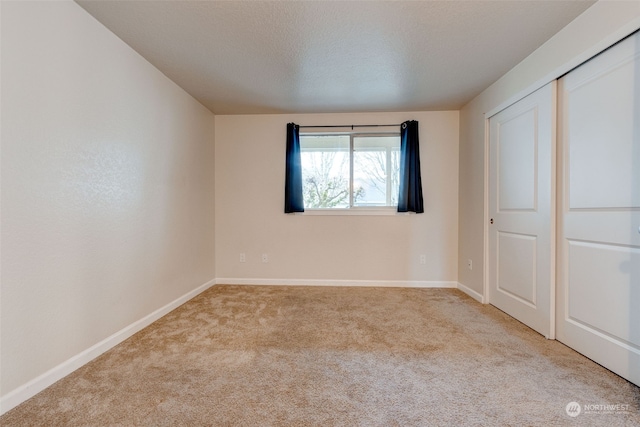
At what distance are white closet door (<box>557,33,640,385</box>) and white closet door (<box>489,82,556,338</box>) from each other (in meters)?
0.09

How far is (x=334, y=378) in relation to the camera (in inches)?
63.3

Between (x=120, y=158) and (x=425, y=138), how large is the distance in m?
3.26

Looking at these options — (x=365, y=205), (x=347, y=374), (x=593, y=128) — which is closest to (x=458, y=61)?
(x=593, y=128)

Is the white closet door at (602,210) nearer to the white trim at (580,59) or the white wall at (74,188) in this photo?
the white trim at (580,59)

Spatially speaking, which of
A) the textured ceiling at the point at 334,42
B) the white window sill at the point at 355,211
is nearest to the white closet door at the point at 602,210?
the textured ceiling at the point at 334,42

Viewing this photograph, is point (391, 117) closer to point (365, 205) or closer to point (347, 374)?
point (365, 205)

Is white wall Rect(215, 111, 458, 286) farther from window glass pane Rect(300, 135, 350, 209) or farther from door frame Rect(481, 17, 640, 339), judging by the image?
door frame Rect(481, 17, 640, 339)

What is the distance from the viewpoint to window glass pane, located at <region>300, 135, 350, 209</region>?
373cm

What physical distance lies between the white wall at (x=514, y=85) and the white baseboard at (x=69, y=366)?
10.8 feet

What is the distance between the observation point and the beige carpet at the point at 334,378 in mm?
1312

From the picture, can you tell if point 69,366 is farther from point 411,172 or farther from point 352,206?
point 411,172

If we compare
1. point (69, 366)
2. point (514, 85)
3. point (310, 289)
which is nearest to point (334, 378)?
point (69, 366)

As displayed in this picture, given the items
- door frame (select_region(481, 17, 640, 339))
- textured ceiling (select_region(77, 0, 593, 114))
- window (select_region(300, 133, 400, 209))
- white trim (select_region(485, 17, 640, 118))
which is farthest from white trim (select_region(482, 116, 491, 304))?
window (select_region(300, 133, 400, 209))

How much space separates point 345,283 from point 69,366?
2695mm
